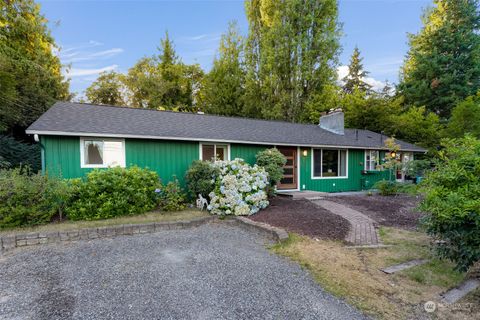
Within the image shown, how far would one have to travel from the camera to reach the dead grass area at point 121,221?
4.88m

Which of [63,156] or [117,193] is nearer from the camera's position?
[117,193]

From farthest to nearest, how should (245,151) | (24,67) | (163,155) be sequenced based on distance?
1. (24,67)
2. (245,151)
3. (163,155)

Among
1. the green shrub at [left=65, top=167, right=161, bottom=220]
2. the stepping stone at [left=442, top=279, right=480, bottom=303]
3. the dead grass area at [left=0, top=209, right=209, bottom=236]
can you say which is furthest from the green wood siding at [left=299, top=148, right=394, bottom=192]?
the stepping stone at [left=442, top=279, right=480, bottom=303]

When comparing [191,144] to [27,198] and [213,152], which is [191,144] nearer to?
[213,152]

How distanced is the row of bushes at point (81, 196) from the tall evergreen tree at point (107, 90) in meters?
20.3

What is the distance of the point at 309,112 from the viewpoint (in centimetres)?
1906

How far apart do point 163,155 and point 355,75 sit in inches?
1239

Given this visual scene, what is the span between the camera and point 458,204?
2.75 meters

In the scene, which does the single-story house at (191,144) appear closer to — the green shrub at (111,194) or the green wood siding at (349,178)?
the green wood siding at (349,178)

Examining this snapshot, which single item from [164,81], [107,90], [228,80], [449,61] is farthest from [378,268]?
[107,90]

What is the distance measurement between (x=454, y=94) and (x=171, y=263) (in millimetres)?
22880

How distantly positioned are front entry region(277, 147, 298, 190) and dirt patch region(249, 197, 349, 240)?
2894 millimetres

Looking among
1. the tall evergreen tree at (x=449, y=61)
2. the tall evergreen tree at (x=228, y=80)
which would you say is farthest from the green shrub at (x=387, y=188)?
the tall evergreen tree at (x=228, y=80)

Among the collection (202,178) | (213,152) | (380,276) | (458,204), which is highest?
(213,152)
